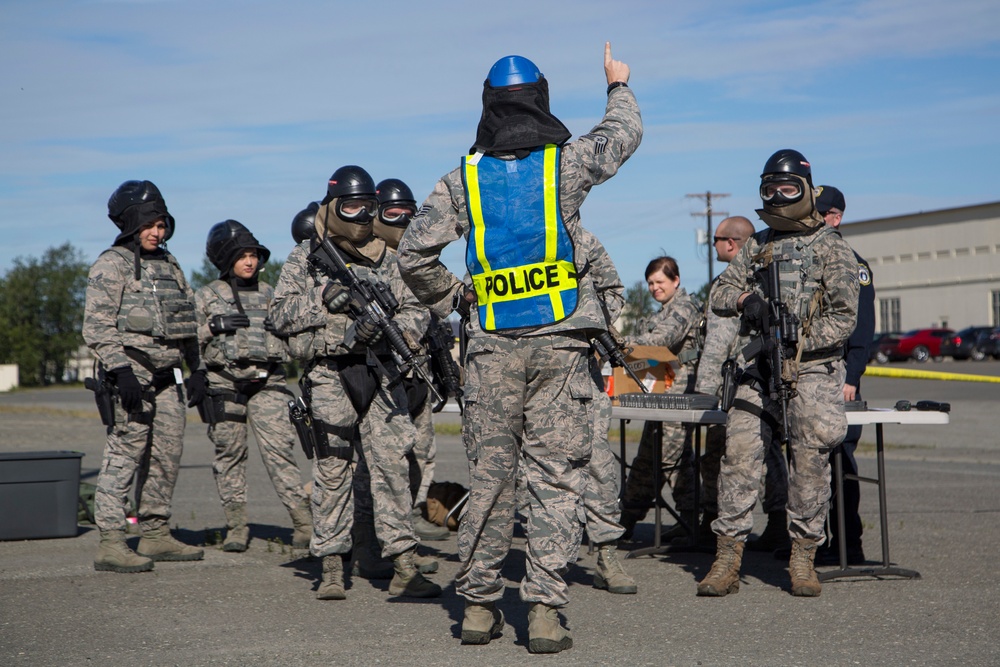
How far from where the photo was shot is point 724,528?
6.26 metres

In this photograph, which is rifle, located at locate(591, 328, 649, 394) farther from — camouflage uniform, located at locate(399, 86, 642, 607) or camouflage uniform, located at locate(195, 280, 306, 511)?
camouflage uniform, located at locate(195, 280, 306, 511)

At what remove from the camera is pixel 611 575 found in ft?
20.9

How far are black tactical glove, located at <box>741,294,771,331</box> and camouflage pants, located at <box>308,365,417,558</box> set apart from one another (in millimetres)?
2038

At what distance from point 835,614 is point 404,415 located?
2.58 metres

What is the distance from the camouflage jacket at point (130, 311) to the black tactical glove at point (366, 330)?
1896mm

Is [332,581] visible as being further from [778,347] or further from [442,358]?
[778,347]

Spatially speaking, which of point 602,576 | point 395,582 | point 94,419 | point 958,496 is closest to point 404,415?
point 395,582

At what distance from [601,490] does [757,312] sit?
1396 millimetres

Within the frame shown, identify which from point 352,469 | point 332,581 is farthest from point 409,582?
point 352,469

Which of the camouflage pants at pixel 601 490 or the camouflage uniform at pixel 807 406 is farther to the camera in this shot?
the camouflage pants at pixel 601 490

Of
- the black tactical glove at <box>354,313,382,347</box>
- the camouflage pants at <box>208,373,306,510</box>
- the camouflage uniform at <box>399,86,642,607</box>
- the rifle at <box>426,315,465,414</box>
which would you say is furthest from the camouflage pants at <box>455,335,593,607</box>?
the camouflage pants at <box>208,373,306,510</box>

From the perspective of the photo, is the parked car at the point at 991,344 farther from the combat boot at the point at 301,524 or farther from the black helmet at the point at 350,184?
the black helmet at the point at 350,184

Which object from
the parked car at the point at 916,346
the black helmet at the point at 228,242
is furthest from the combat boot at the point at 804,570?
the parked car at the point at 916,346

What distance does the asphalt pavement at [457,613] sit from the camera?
4855 millimetres
